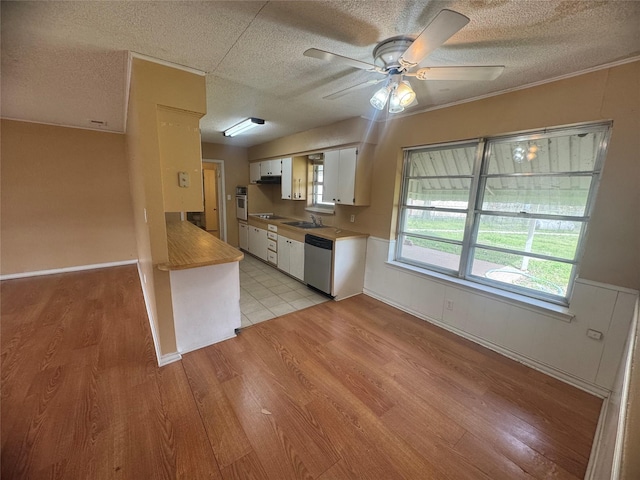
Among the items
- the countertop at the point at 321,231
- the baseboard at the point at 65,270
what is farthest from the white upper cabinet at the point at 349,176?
the baseboard at the point at 65,270

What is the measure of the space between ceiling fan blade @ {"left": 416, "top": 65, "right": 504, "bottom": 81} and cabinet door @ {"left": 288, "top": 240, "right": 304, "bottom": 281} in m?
2.73

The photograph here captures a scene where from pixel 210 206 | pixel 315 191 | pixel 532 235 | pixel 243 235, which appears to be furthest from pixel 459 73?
pixel 210 206

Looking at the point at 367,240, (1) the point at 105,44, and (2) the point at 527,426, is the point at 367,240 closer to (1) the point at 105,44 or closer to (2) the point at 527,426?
(2) the point at 527,426

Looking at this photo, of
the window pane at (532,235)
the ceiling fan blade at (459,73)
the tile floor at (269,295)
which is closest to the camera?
the ceiling fan blade at (459,73)

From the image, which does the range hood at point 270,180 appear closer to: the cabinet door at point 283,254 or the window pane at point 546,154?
the cabinet door at point 283,254

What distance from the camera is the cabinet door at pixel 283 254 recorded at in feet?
14.1

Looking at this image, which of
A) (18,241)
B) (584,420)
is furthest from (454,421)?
(18,241)

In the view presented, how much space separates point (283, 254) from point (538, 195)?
3.43 meters

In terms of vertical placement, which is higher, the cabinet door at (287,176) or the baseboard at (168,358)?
the cabinet door at (287,176)

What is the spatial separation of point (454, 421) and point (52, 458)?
2.42 metres

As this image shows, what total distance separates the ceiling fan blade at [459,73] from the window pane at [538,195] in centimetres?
125

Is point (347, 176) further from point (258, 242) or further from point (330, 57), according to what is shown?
point (258, 242)

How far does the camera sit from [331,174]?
3801mm

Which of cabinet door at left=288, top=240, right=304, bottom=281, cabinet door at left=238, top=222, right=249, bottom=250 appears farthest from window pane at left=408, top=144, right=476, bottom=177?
cabinet door at left=238, top=222, right=249, bottom=250
